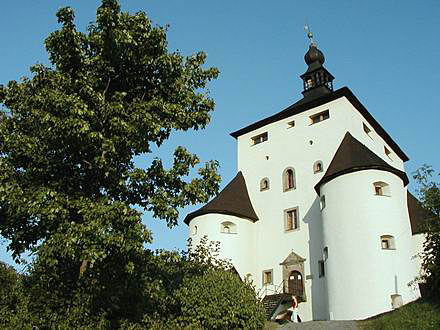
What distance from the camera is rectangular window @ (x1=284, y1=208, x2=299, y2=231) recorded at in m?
27.8

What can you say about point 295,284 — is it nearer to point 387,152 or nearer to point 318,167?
point 318,167

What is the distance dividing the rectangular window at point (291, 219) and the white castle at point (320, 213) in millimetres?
57

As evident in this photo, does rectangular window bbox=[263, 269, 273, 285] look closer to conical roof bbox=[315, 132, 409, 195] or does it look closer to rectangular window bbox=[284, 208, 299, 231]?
rectangular window bbox=[284, 208, 299, 231]

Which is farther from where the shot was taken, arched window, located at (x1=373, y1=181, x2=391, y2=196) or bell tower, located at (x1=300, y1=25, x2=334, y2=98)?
bell tower, located at (x1=300, y1=25, x2=334, y2=98)

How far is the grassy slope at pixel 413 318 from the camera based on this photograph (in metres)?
13.8

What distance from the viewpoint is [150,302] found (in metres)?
14.3

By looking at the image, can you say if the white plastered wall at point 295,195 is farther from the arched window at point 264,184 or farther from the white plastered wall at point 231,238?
the arched window at point 264,184

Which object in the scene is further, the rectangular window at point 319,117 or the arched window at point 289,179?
the rectangular window at point 319,117

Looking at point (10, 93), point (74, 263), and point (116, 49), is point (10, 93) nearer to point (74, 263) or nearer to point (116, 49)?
point (116, 49)

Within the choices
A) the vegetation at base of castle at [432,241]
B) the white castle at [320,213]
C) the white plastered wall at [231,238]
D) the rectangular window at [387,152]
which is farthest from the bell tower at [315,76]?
the vegetation at base of castle at [432,241]

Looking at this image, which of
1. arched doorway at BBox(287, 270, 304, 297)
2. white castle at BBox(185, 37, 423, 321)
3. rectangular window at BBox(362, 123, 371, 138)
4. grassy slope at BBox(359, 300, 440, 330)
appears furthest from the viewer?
rectangular window at BBox(362, 123, 371, 138)

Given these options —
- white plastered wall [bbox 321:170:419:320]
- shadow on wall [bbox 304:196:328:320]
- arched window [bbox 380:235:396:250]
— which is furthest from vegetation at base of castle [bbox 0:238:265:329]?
shadow on wall [bbox 304:196:328:320]

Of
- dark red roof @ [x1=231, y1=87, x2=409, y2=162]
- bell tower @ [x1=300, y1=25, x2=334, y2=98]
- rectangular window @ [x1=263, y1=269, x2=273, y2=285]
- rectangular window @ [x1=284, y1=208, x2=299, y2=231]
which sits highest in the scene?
bell tower @ [x1=300, y1=25, x2=334, y2=98]

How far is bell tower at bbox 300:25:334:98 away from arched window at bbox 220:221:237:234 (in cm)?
1084
